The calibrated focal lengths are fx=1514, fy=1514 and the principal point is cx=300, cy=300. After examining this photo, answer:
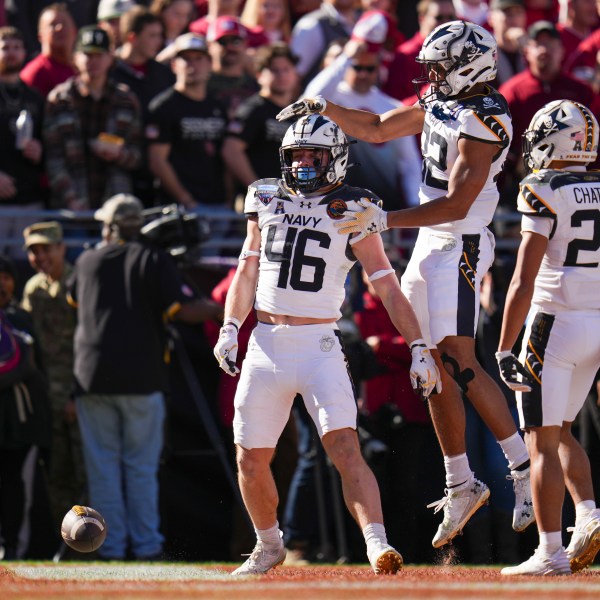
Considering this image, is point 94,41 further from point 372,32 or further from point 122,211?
point 372,32

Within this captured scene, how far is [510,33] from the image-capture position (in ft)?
44.1

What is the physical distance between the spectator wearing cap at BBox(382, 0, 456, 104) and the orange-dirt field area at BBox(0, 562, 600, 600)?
5.43 m

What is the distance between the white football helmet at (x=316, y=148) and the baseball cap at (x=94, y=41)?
4.08 meters

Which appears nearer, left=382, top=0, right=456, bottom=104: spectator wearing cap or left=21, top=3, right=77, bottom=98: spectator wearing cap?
left=21, top=3, right=77, bottom=98: spectator wearing cap

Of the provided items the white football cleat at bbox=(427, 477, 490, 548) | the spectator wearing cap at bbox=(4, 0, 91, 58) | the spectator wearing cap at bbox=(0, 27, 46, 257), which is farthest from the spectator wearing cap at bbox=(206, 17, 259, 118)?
the white football cleat at bbox=(427, 477, 490, 548)

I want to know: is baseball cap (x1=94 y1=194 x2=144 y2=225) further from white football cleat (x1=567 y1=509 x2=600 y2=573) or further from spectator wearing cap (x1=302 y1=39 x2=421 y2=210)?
white football cleat (x1=567 y1=509 x2=600 y2=573)

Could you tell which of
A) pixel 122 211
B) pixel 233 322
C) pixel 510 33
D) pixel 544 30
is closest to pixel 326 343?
pixel 233 322

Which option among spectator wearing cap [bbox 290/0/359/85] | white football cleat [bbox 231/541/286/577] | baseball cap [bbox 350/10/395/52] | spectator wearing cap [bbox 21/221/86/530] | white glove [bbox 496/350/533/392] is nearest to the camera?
white glove [bbox 496/350/533/392]

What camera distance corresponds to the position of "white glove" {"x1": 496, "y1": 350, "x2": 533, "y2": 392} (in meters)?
7.82

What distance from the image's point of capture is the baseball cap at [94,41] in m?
11.6

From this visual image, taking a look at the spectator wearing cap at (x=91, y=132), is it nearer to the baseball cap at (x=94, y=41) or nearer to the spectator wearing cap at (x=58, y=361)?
the baseball cap at (x=94, y=41)

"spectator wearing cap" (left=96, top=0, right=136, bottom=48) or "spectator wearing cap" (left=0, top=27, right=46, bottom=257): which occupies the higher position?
"spectator wearing cap" (left=96, top=0, right=136, bottom=48)

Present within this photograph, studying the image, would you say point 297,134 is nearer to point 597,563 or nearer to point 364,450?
point 364,450

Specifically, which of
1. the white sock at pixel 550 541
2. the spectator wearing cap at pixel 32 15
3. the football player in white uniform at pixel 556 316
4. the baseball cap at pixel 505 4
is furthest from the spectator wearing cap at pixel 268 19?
the white sock at pixel 550 541
